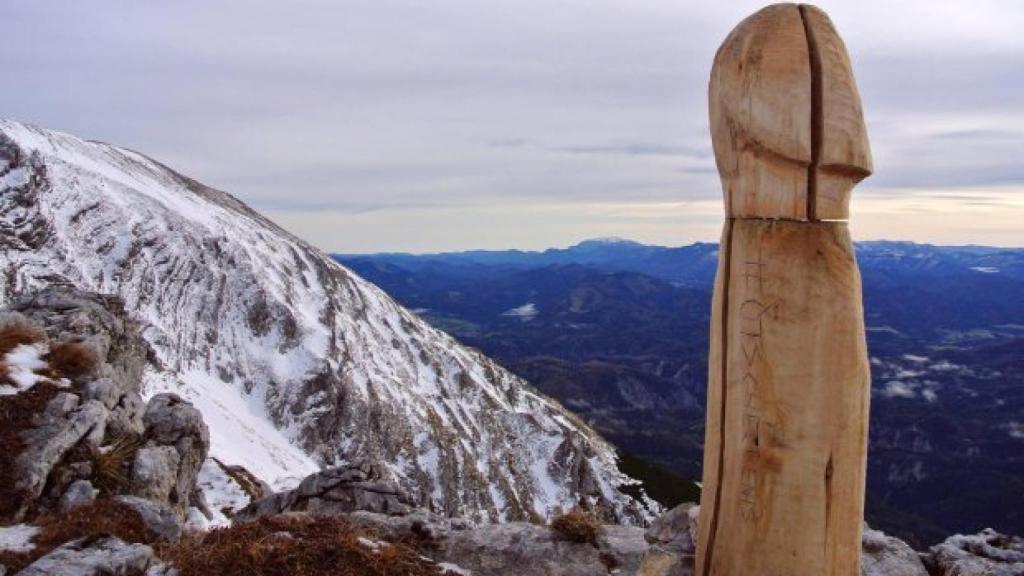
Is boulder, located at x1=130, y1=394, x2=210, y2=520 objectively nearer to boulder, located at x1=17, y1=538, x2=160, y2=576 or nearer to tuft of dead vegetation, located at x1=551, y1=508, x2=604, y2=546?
boulder, located at x1=17, y1=538, x2=160, y2=576

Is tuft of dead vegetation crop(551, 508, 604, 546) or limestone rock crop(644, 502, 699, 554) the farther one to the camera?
tuft of dead vegetation crop(551, 508, 604, 546)

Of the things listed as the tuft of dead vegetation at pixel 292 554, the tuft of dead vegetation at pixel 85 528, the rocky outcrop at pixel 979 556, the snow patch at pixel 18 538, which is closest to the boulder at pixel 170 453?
the tuft of dead vegetation at pixel 85 528

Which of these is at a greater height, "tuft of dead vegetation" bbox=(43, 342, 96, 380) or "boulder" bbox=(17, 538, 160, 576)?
"tuft of dead vegetation" bbox=(43, 342, 96, 380)

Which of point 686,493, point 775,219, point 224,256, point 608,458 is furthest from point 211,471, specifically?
point 686,493

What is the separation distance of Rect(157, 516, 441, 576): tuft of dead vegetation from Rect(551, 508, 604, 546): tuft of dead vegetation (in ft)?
10.1

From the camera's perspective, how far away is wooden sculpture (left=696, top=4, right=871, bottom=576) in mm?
6246

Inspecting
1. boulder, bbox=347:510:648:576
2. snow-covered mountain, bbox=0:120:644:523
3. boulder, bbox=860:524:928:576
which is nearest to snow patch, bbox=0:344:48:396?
boulder, bbox=347:510:648:576

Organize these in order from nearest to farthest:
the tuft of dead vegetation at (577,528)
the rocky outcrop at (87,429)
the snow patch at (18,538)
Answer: the snow patch at (18,538)
the tuft of dead vegetation at (577,528)
the rocky outcrop at (87,429)

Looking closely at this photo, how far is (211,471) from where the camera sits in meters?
37.5

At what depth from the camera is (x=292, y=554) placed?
31.5 feet

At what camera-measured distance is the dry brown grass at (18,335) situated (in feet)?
73.6

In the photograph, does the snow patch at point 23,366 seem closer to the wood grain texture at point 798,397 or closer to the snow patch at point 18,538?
the snow patch at point 18,538

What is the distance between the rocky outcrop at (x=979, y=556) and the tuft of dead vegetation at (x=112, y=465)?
19.2m

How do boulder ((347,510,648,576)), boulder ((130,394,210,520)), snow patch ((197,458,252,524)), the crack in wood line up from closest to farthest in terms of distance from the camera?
1. the crack in wood
2. boulder ((347,510,648,576))
3. boulder ((130,394,210,520))
4. snow patch ((197,458,252,524))
